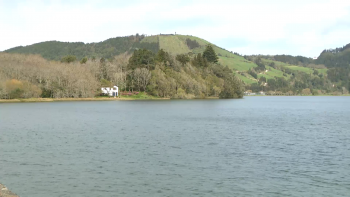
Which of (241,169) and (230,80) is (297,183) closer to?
(241,169)

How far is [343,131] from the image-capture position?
4006cm

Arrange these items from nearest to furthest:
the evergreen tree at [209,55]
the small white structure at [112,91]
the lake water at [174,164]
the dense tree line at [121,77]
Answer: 1. the lake water at [174,164]
2. the dense tree line at [121,77]
3. the small white structure at [112,91]
4. the evergreen tree at [209,55]

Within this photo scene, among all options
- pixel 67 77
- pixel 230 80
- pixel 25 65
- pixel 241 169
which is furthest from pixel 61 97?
pixel 241 169

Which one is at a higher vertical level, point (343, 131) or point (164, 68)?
point (164, 68)

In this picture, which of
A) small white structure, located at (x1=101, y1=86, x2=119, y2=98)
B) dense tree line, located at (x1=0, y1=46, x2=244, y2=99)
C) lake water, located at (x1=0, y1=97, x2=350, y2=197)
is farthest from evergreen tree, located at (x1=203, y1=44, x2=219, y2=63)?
lake water, located at (x1=0, y1=97, x2=350, y2=197)

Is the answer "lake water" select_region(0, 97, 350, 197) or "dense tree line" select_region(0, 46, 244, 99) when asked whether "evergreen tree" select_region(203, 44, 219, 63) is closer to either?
"dense tree line" select_region(0, 46, 244, 99)

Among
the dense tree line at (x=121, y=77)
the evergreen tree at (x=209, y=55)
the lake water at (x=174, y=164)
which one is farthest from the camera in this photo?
the evergreen tree at (x=209, y=55)

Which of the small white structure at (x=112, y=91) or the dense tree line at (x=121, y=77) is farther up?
the dense tree line at (x=121, y=77)

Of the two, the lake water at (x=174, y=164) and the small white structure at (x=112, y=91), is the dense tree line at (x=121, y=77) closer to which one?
the small white structure at (x=112, y=91)

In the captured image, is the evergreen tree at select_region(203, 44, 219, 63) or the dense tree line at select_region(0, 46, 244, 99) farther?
the evergreen tree at select_region(203, 44, 219, 63)

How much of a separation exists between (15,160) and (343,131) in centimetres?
3541

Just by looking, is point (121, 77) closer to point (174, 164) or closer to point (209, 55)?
point (209, 55)

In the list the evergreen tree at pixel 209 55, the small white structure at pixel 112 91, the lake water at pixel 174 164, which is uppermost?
the evergreen tree at pixel 209 55

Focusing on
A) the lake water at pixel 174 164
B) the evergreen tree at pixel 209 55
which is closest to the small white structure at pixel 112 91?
the evergreen tree at pixel 209 55
